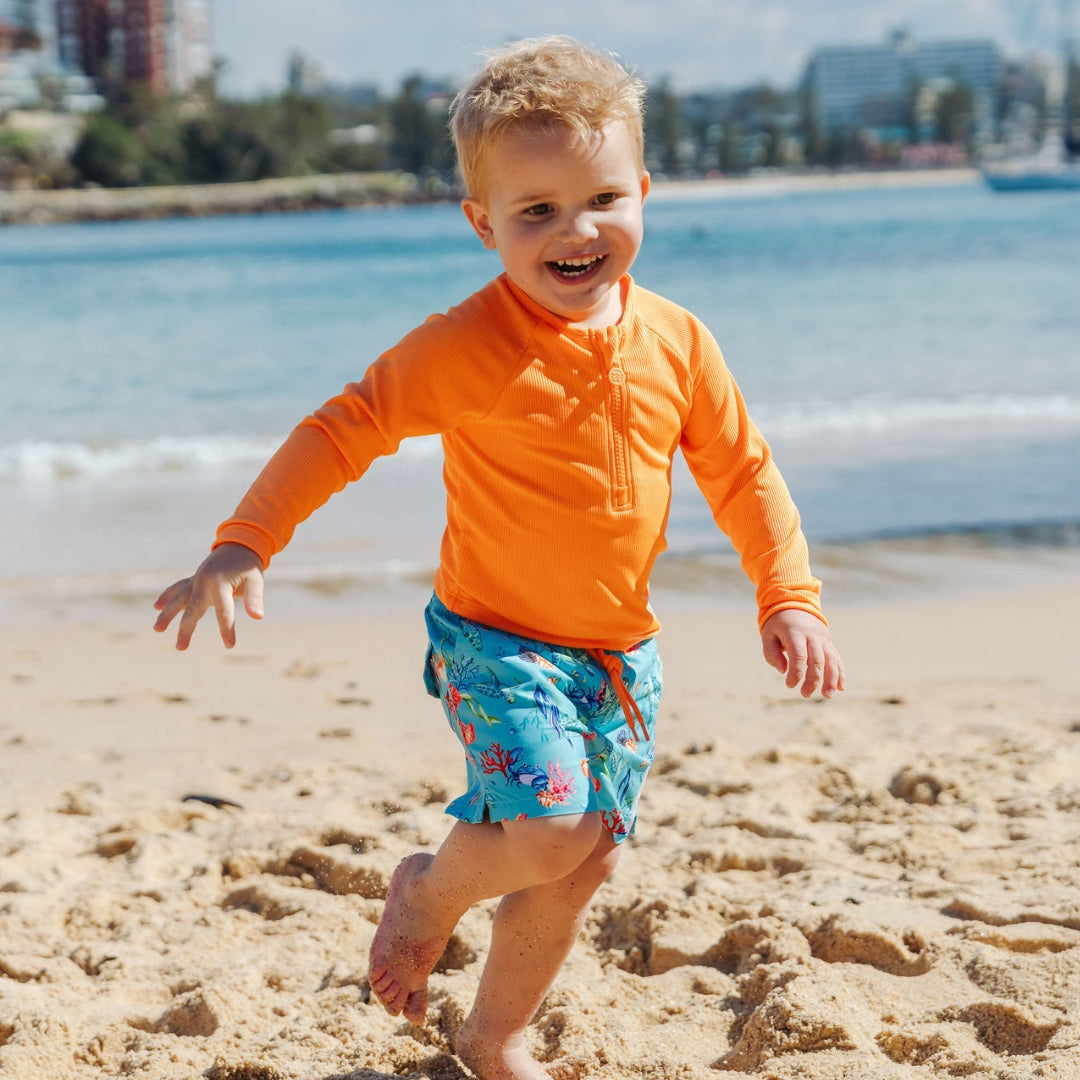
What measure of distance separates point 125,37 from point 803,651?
144m

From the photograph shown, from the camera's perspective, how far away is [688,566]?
19.0 ft

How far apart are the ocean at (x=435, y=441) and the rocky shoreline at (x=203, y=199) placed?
45965mm

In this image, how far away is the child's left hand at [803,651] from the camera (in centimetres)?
206

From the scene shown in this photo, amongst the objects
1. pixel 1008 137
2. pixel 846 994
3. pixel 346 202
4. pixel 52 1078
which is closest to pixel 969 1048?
pixel 846 994

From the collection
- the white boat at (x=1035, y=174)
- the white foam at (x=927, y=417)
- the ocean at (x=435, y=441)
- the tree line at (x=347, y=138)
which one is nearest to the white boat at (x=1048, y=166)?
the white boat at (x=1035, y=174)

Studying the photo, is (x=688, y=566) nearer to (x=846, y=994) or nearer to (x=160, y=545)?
(x=160, y=545)

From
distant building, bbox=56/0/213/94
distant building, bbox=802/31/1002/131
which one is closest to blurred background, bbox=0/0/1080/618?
distant building, bbox=56/0/213/94

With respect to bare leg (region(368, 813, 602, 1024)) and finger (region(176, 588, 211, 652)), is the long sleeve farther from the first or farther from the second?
finger (region(176, 588, 211, 652))

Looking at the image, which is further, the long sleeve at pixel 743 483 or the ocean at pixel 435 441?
the ocean at pixel 435 441

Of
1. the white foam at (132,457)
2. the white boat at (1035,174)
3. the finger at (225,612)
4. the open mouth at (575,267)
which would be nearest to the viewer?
the finger at (225,612)

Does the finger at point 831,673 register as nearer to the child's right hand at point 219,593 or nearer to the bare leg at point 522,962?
the bare leg at point 522,962

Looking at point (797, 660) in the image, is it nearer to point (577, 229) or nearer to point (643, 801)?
point (577, 229)

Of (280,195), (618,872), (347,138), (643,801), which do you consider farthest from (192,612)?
(347,138)

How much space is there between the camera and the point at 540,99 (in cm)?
196
